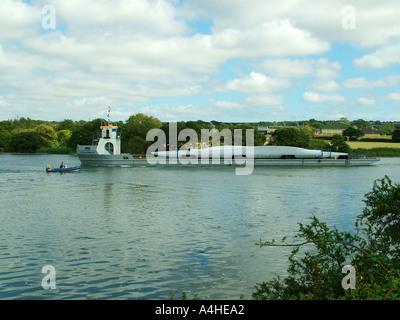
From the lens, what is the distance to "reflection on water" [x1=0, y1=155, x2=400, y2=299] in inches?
497

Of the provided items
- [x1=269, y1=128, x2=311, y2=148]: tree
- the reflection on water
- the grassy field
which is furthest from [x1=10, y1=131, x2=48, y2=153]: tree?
the reflection on water

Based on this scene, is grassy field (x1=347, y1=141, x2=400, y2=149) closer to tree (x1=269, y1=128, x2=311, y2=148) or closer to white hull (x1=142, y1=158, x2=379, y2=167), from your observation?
tree (x1=269, y1=128, x2=311, y2=148)

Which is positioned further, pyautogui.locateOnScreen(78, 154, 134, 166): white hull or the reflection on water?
pyautogui.locateOnScreen(78, 154, 134, 166): white hull

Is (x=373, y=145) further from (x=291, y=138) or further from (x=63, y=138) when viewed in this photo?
(x=63, y=138)

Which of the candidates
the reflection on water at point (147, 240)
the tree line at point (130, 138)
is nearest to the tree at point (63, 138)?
the tree line at point (130, 138)

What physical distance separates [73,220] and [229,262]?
1144 cm

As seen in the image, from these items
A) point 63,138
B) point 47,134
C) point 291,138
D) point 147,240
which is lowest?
point 147,240

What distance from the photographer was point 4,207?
27875 mm

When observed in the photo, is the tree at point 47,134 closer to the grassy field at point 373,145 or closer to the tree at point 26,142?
the tree at point 26,142

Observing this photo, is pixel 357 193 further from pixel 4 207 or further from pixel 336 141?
pixel 336 141

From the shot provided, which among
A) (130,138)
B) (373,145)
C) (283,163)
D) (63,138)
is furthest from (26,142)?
(373,145)

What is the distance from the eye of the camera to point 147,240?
1841 cm

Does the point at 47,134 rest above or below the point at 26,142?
above
